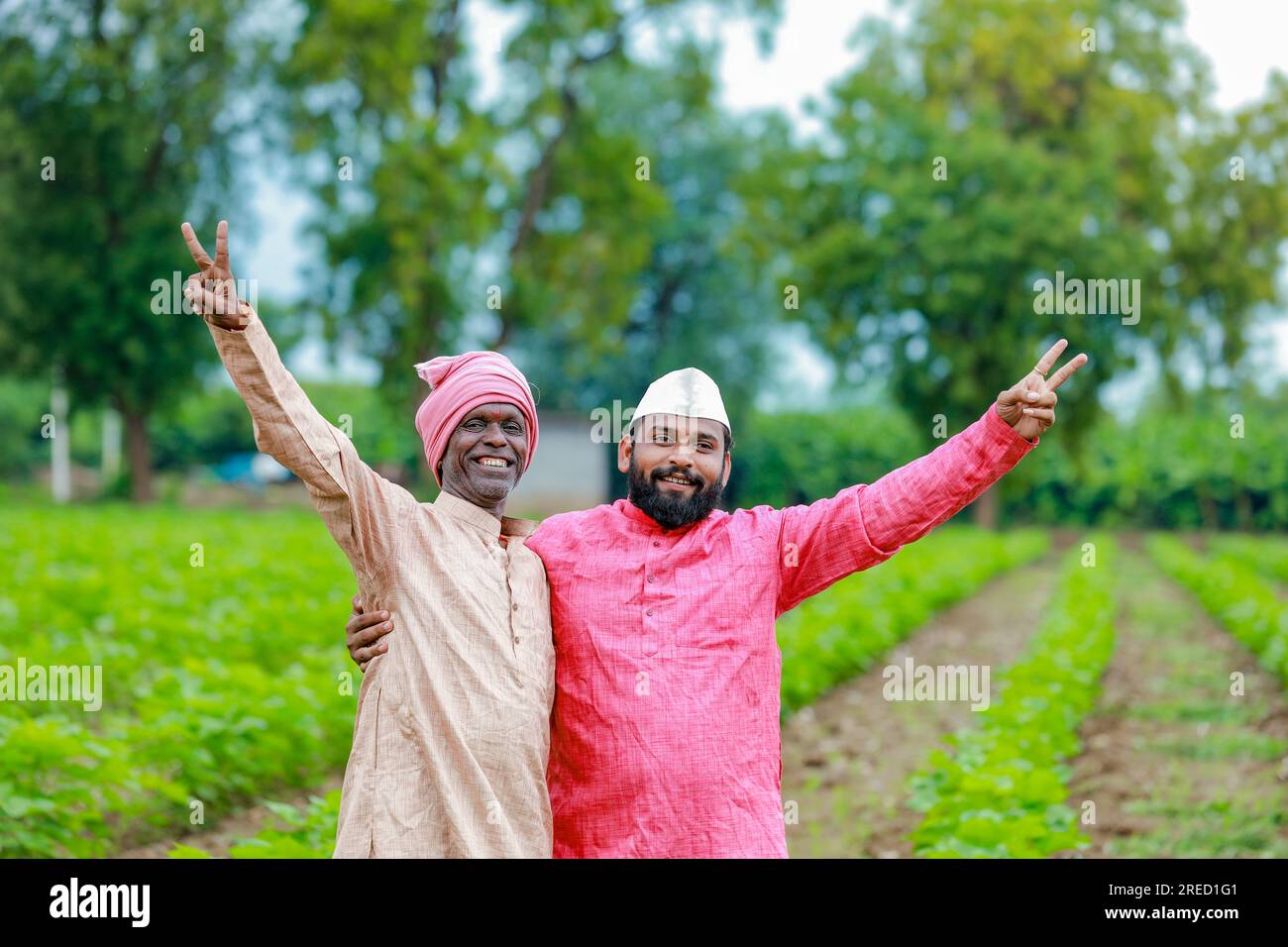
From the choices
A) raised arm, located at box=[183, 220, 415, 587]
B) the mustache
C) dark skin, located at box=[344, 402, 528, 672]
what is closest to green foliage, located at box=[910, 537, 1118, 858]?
the mustache

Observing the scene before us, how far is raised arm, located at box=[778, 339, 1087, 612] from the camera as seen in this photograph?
125 inches

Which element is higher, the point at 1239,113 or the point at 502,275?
the point at 1239,113

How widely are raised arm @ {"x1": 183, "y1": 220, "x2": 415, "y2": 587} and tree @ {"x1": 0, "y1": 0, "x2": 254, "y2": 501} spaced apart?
26016mm

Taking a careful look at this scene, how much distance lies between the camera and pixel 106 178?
29188 millimetres

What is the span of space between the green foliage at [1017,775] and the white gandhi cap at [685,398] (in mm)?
2384

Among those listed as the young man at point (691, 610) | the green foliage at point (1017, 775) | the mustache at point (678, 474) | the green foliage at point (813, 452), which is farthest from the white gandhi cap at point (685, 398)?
the green foliage at point (813, 452)

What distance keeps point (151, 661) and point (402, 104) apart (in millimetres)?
16857

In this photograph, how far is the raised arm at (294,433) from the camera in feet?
9.12

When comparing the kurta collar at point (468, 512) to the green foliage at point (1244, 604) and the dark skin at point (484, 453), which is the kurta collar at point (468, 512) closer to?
the dark skin at point (484, 453)

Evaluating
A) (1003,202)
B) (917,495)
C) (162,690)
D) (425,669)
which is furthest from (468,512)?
(1003,202)

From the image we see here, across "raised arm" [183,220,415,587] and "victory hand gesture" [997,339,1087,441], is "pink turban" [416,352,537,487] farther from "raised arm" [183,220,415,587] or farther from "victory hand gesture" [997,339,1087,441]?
"victory hand gesture" [997,339,1087,441]
